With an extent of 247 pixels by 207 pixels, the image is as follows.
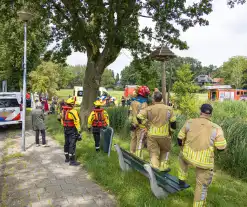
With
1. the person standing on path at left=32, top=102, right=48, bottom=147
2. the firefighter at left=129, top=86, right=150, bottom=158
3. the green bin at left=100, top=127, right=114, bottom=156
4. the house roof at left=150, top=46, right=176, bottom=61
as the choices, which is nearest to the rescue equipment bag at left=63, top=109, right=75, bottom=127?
the green bin at left=100, top=127, right=114, bottom=156

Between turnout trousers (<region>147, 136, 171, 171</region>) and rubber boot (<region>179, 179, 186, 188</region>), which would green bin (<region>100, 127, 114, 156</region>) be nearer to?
turnout trousers (<region>147, 136, 171, 171</region>)

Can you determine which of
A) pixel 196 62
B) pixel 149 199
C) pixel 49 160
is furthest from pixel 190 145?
pixel 196 62

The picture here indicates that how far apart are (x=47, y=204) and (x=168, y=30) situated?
8.58m

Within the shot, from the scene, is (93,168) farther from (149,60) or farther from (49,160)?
(149,60)

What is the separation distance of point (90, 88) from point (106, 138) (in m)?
4.20

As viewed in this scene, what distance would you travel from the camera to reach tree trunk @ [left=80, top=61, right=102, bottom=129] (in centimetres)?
1026

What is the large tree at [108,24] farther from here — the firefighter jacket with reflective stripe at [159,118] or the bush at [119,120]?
the firefighter jacket with reflective stripe at [159,118]

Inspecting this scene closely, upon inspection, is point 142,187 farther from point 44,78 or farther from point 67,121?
point 44,78

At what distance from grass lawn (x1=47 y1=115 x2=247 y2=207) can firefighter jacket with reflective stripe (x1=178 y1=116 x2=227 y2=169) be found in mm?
958

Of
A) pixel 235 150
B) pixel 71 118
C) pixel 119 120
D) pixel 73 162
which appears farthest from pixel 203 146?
pixel 119 120

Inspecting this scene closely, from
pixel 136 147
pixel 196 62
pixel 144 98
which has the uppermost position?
pixel 196 62

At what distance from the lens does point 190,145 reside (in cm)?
355

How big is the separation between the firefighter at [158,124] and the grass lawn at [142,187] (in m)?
0.59

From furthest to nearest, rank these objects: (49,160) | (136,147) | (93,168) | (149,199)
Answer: (49,160)
(136,147)
(93,168)
(149,199)
